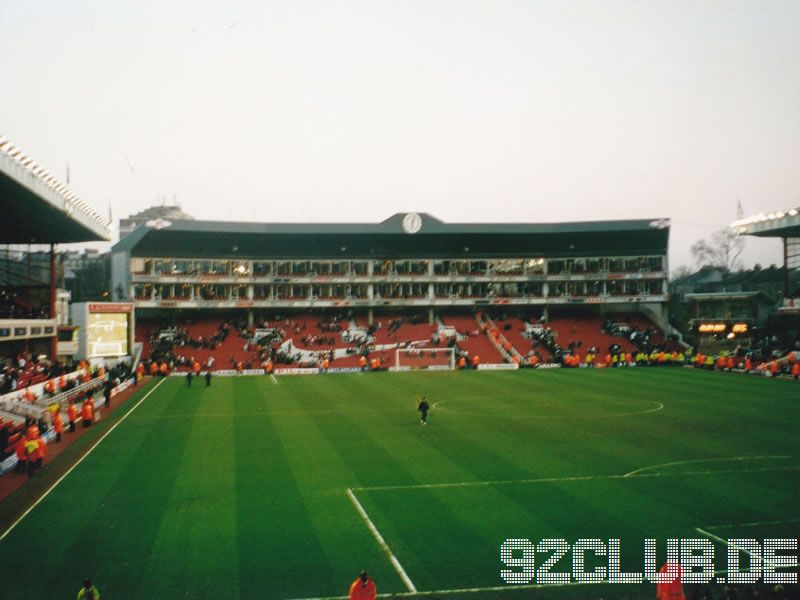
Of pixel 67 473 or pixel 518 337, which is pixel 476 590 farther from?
pixel 518 337

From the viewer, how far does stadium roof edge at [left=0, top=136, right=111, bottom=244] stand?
28109 mm

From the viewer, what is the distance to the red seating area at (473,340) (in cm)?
6141

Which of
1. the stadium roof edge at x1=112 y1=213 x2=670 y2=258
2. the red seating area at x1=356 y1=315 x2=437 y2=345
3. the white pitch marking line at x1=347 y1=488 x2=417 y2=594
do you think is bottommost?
the white pitch marking line at x1=347 y1=488 x2=417 y2=594

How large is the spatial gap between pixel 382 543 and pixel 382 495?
11.3 feet

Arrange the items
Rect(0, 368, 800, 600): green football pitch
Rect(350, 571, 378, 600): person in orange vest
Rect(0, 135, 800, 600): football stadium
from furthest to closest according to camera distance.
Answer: Rect(0, 135, 800, 600): football stadium, Rect(0, 368, 800, 600): green football pitch, Rect(350, 571, 378, 600): person in orange vest

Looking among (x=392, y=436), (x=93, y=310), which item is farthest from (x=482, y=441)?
(x=93, y=310)

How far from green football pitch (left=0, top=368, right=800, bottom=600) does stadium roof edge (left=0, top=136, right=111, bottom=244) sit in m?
11.5

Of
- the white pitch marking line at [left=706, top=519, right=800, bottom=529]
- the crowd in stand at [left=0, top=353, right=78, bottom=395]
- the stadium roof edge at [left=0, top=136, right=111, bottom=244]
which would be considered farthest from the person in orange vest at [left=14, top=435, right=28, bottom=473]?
the white pitch marking line at [left=706, top=519, right=800, bottom=529]

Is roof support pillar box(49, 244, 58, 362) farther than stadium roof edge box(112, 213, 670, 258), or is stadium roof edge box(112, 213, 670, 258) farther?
stadium roof edge box(112, 213, 670, 258)

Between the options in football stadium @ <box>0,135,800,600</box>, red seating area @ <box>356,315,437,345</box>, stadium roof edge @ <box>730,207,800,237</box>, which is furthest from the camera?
red seating area @ <box>356,315,437,345</box>

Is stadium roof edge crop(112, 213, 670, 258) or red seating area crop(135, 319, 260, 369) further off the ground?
stadium roof edge crop(112, 213, 670, 258)

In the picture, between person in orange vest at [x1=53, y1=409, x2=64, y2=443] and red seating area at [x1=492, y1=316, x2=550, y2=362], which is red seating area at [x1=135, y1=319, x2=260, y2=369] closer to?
red seating area at [x1=492, y1=316, x2=550, y2=362]

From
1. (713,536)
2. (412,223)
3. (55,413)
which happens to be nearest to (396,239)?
(412,223)

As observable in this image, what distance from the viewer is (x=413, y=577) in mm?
12406
